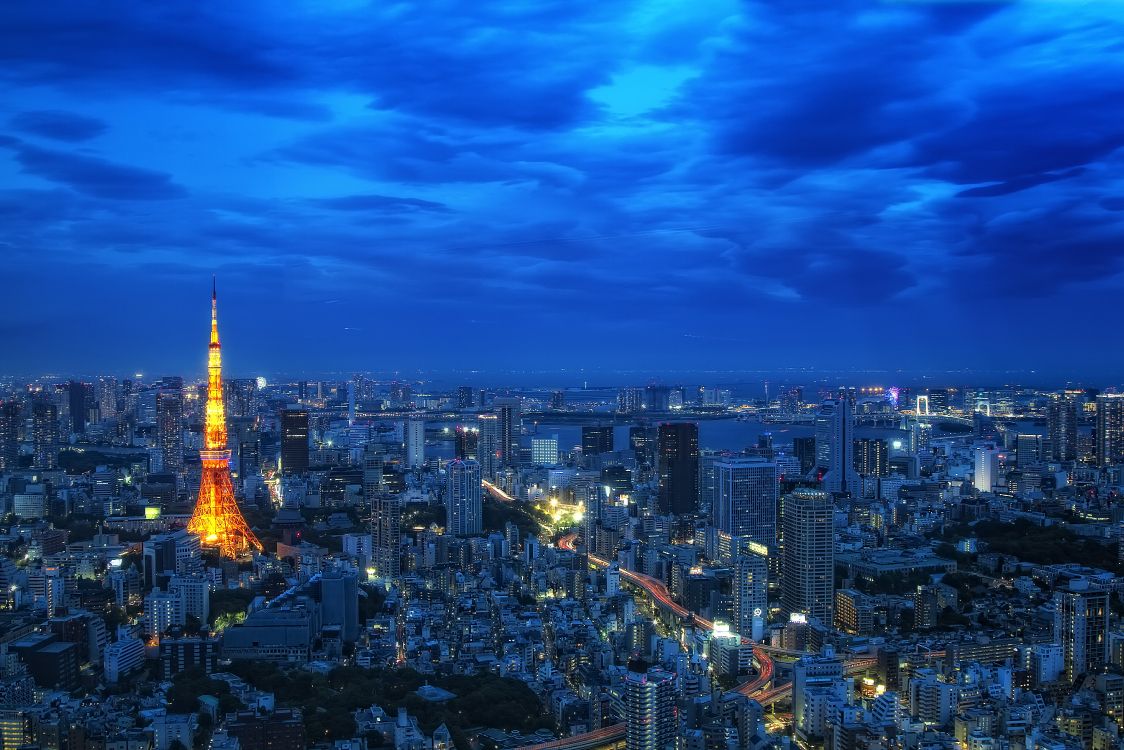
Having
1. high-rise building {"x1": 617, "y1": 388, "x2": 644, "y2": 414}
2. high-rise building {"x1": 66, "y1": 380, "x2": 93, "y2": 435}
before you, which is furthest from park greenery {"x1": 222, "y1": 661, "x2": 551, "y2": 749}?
high-rise building {"x1": 617, "y1": 388, "x2": 644, "y2": 414}

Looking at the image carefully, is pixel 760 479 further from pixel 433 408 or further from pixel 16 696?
pixel 433 408

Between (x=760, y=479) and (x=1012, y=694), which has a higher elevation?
(x=760, y=479)

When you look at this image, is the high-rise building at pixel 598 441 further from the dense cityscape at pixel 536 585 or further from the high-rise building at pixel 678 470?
the high-rise building at pixel 678 470

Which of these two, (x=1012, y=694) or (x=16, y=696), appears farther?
(x=1012, y=694)

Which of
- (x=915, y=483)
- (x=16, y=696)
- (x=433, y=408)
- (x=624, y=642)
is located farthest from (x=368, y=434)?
(x=16, y=696)

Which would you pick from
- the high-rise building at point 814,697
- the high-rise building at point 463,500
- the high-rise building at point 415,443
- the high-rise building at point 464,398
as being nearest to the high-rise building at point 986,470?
the high-rise building at point 463,500

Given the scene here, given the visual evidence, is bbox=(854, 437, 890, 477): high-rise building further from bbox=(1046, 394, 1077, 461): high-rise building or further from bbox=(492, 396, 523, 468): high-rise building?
bbox=(492, 396, 523, 468): high-rise building
